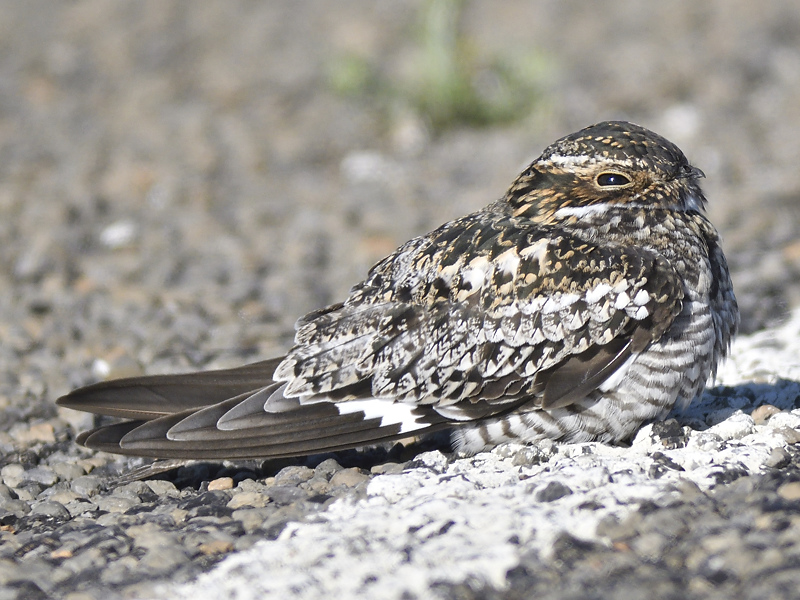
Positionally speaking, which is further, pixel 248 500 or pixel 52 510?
pixel 52 510

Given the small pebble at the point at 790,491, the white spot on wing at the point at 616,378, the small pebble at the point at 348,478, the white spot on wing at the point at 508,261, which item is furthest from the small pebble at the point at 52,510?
the small pebble at the point at 790,491

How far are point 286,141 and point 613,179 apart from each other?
14.0ft

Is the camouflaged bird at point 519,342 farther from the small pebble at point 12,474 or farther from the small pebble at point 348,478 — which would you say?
the small pebble at point 12,474

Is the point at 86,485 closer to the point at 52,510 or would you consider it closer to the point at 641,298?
the point at 52,510

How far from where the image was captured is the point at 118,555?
274 cm

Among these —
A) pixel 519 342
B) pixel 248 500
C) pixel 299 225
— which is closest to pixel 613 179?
pixel 519 342

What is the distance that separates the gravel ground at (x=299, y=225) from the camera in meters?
2.61

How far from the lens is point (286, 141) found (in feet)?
23.2

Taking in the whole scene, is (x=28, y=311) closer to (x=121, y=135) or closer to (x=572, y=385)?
(x=121, y=135)

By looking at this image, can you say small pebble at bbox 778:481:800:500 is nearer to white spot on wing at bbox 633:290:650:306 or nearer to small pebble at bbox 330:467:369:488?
white spot on wing at bbox 633:290:650:306

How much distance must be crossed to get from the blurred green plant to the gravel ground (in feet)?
0.16

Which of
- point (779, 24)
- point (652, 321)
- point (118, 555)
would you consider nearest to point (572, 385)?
point (652, 321)

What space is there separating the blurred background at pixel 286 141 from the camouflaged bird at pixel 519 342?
1110 mm

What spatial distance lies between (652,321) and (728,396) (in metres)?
0.82
